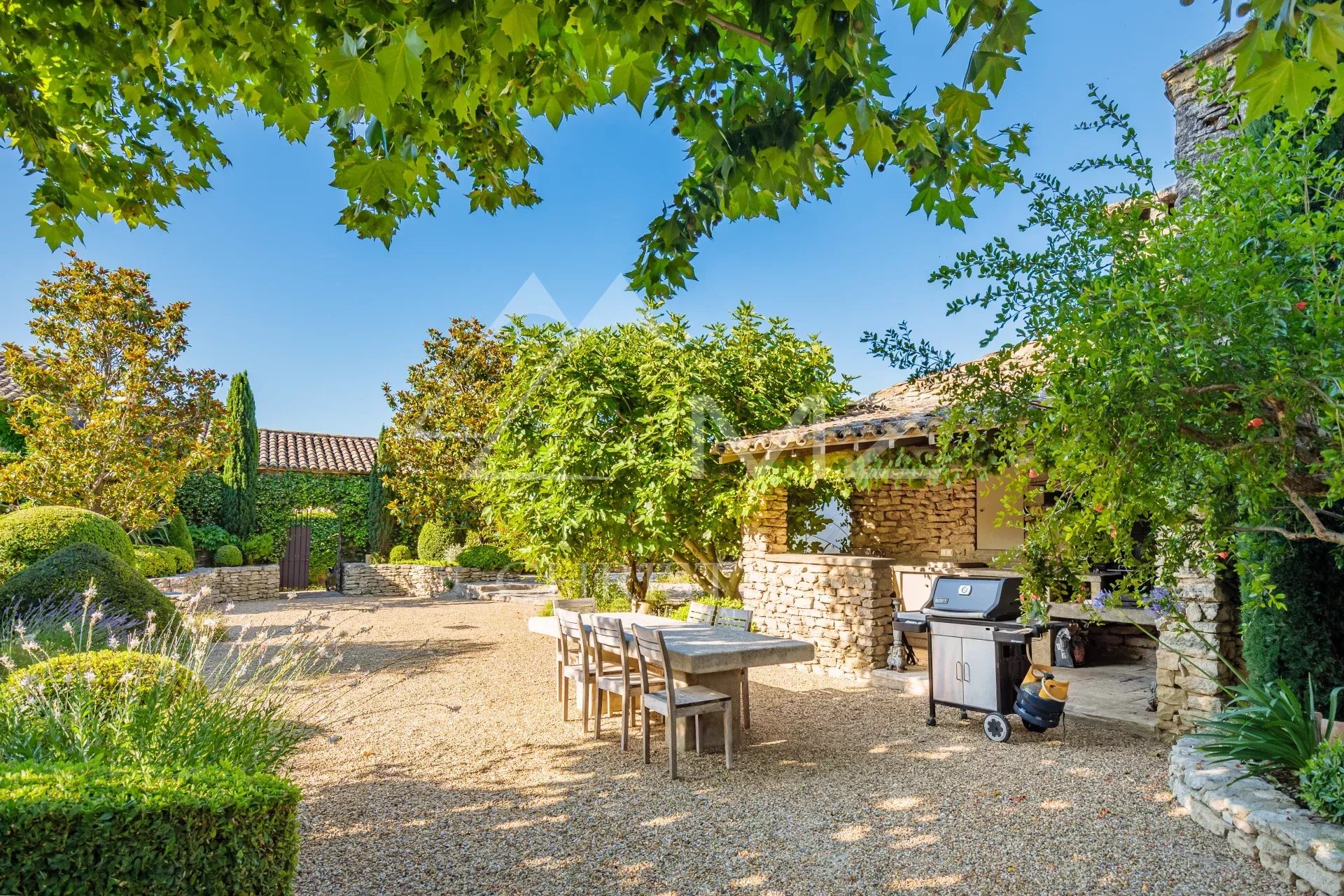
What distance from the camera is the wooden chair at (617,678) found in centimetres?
581

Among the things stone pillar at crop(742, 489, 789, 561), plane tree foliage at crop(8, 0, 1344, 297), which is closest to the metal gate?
stone pillar at crop(742, 489, 789, 561)

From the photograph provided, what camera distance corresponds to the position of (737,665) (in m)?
5.62

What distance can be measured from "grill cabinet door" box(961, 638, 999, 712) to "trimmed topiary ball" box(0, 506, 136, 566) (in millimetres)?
9243

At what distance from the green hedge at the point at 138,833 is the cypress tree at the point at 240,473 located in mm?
18247

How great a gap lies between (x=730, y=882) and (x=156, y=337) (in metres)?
15.3

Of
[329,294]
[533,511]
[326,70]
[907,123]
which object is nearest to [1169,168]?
[907,123]

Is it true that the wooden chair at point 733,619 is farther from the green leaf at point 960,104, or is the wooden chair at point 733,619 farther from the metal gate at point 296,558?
the metal gate at point 296,558

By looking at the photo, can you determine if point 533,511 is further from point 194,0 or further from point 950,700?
point 194,0

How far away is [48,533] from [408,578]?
9.24 meters

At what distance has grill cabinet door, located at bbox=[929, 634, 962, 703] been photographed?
6191 millimetres

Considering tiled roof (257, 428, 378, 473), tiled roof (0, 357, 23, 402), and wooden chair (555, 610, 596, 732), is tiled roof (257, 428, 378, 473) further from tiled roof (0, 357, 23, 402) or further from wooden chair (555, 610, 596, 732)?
wooden chair (555, 610, 596, 732)

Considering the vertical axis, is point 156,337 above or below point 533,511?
above

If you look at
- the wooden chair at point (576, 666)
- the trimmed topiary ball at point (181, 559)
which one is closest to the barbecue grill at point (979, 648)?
the wooden chair at point (576, 666)

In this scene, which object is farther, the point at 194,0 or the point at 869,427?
the point at 869,427
